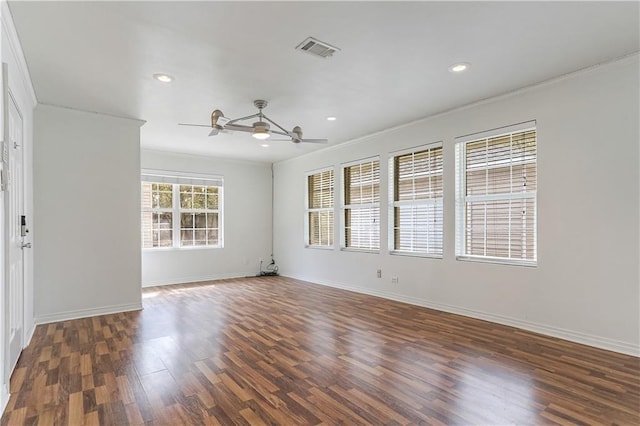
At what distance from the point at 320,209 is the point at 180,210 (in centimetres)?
289

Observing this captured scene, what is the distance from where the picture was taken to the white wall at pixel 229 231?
693 cm

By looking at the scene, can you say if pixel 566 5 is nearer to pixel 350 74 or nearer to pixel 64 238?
pixel 350 74

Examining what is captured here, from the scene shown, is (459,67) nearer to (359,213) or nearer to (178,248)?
(359,213)

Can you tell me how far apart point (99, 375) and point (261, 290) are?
11.8 ft

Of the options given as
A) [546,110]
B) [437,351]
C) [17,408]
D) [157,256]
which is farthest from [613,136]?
[157,256]

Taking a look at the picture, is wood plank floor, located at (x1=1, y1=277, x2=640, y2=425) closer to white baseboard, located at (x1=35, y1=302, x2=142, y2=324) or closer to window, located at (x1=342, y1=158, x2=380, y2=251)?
white baseboard, located at (x1=35, y1=302, x2=142, y2=324)

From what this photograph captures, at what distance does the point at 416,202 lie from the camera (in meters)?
5.18

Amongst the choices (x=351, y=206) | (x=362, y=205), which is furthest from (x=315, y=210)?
(x=362, y=205)

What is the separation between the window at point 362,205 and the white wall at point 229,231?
99.7 inches

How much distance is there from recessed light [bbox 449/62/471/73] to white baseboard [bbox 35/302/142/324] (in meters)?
4.86

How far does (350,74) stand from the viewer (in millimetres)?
3469

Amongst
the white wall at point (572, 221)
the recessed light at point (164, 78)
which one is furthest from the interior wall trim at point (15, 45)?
the white wall at point (572, 221)

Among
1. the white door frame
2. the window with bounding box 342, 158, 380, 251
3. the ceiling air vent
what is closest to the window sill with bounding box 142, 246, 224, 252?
the window with bounding box 342, 158, 380, 251

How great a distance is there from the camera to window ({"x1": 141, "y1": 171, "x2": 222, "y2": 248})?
695 cm
